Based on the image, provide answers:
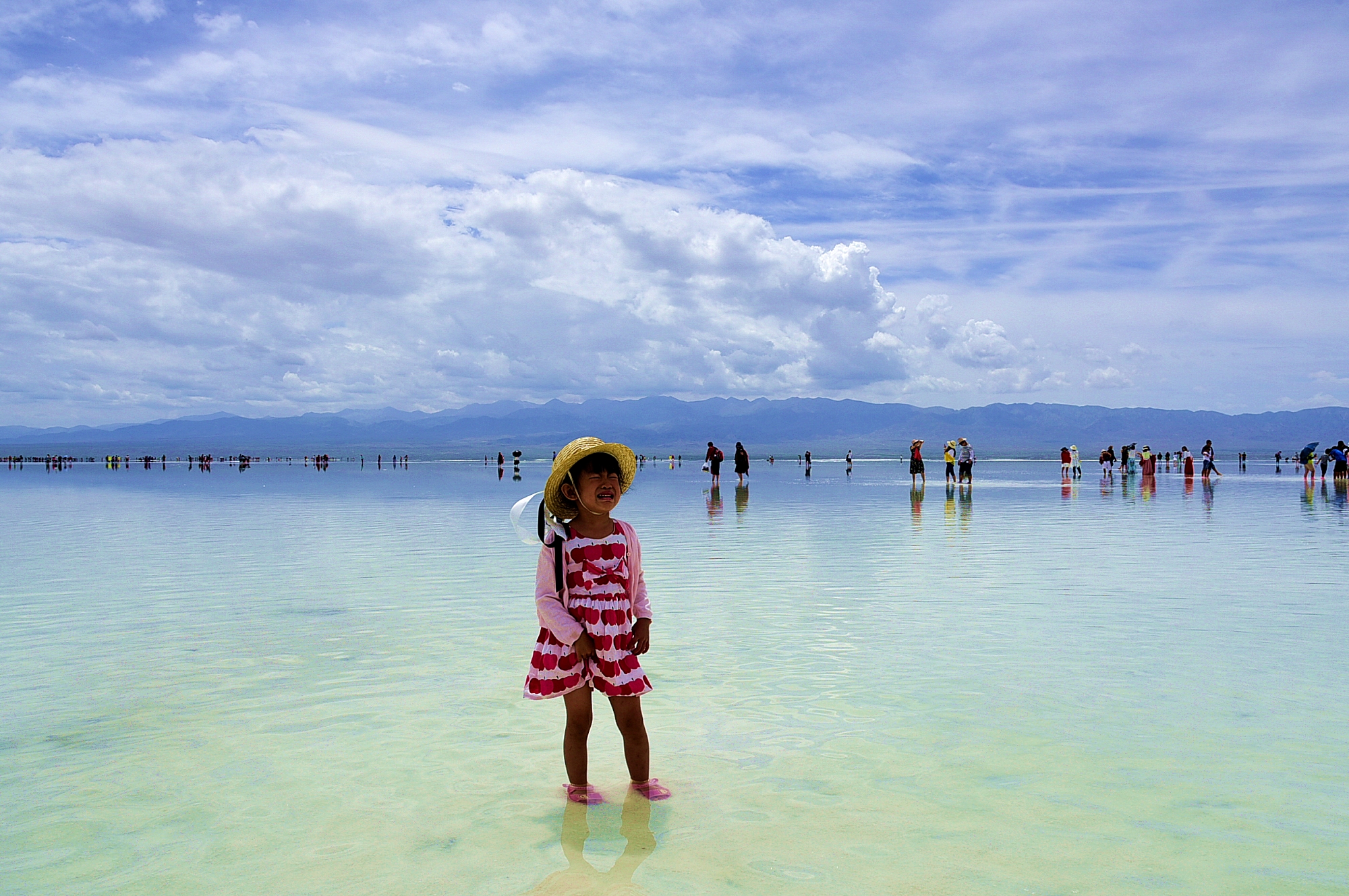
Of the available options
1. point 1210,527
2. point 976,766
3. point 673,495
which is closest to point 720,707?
point 976,766

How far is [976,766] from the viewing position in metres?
5.44

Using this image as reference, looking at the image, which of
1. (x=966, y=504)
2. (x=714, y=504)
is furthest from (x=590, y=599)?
(x=966, y=504)

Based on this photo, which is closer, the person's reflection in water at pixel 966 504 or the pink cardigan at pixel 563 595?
the pink cardigan at pixel 563 595

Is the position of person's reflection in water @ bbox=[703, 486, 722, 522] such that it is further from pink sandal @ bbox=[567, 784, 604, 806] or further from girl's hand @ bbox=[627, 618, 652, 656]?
girl's hand @ bbox=[627, 618, 652, 656]

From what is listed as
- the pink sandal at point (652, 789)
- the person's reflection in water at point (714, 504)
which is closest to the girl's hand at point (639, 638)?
the pink sandal at point (652, 789)

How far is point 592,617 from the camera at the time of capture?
4836mm

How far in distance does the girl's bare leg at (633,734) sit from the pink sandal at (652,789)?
1.3 inches

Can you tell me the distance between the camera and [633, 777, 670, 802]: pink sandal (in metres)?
5.06

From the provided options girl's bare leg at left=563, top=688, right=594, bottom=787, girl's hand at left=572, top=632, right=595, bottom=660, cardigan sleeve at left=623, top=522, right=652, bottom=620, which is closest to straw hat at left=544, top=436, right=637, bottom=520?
cardigan sleeve at left=623, top=522, right=652, bottom=620

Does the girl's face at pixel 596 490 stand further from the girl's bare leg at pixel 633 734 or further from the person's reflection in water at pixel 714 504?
the person's reflection in water at pixel 714 504

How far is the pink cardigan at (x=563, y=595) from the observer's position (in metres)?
4.71

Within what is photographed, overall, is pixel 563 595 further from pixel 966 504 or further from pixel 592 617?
pixel 966 504

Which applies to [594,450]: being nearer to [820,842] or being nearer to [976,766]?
[820,842]

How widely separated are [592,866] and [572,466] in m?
1.80
